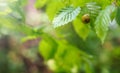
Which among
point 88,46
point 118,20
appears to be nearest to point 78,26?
point 118,20

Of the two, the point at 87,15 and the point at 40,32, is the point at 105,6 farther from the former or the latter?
the point at 40,32

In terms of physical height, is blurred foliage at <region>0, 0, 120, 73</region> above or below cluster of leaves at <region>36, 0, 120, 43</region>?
above

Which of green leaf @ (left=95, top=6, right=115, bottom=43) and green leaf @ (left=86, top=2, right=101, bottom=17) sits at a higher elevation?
green leaf @ (left=86, top=2, right=101, bottom=17)

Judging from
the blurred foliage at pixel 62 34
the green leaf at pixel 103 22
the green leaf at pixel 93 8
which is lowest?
the green leaf at pixel 103 22

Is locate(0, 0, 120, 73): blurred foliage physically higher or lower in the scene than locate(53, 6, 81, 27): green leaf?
higher

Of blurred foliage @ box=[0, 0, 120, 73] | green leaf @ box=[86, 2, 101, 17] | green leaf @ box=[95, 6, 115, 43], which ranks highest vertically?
blurred foliage @ box=[0, 0, 120, 73]
